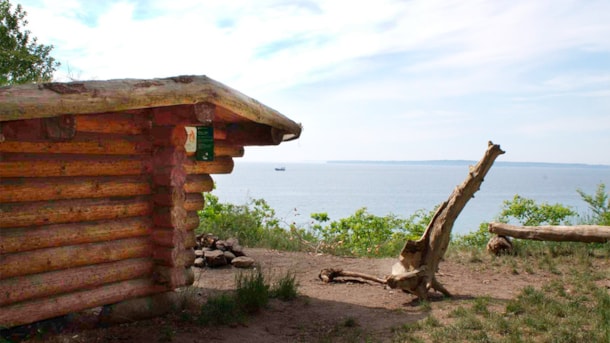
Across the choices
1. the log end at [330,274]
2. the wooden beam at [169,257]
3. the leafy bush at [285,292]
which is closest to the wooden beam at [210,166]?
the wooden beam at [169,257]

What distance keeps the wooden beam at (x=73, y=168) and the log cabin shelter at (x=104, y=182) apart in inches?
0.5

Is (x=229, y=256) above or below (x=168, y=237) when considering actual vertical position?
below

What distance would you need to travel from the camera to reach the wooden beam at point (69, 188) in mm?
6379

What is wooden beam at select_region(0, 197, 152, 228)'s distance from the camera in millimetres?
6402

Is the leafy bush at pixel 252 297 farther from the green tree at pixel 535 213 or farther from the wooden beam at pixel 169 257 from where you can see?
the green tree at pixel 535 213

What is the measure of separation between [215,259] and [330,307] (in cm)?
348

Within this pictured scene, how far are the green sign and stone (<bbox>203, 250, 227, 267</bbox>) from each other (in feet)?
12.4

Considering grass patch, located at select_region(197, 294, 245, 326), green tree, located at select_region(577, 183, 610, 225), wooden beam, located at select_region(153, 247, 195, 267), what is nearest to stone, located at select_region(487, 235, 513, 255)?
green tree, located at select_region(577, 183, 610, 225)

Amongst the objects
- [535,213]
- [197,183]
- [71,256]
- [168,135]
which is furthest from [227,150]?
[535,213]

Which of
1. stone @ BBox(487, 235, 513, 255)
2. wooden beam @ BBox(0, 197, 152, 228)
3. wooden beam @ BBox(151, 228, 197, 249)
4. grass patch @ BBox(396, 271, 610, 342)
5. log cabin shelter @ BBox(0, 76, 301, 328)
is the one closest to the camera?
log cabin shelter @ BBox(0, 76, 301, 328)

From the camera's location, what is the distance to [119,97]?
650 centimetres

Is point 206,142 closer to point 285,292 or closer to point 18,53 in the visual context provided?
point 285,292

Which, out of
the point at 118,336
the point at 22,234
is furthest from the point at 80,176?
the point at 118,336

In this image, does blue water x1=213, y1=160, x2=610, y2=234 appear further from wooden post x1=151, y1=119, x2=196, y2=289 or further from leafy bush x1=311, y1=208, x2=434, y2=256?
wooden post x1=151, y1=119, x2=196, y2=289
